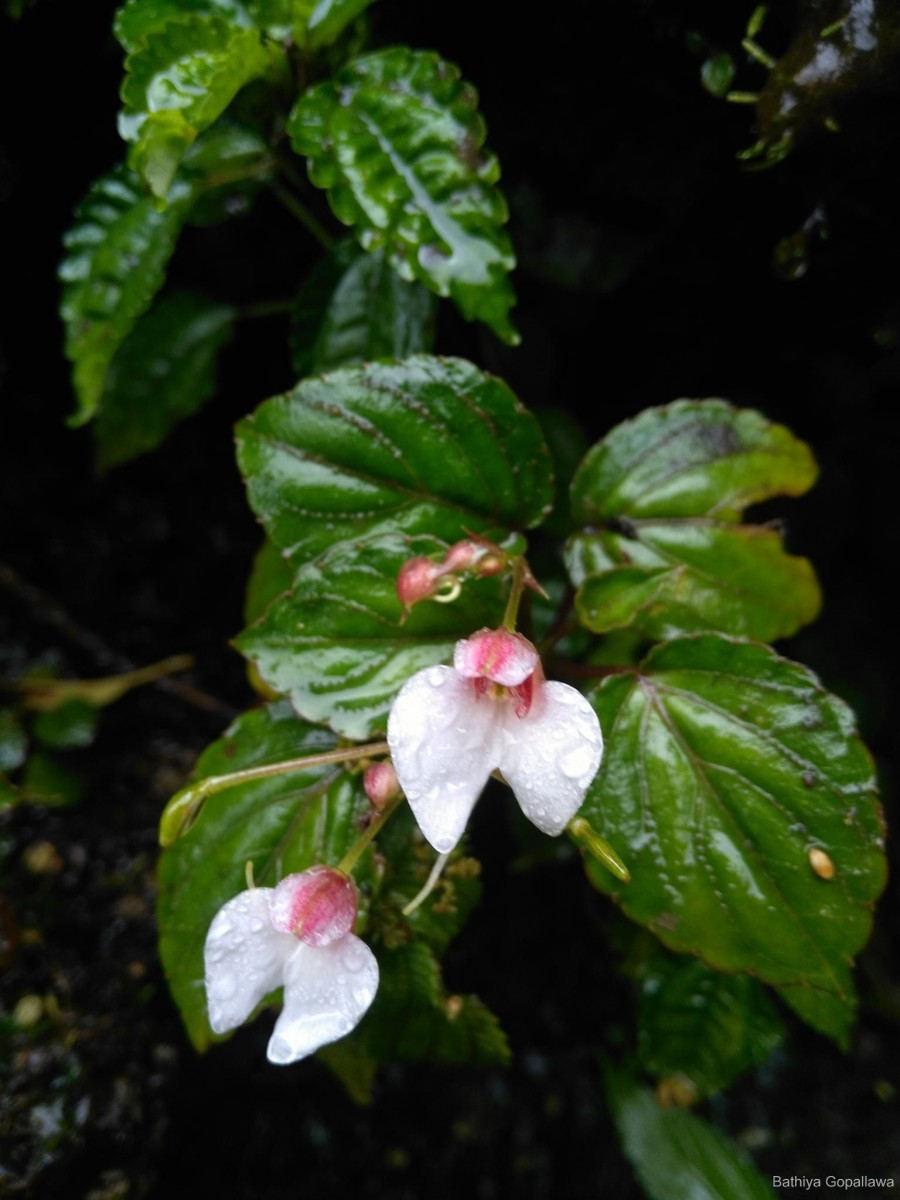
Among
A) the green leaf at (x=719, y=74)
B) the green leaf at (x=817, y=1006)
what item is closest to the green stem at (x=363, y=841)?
the green leaf at (x=817, y=1006)

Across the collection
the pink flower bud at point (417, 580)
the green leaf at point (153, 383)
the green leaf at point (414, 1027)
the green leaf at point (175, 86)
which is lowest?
the green leaf at point (414, 1027)

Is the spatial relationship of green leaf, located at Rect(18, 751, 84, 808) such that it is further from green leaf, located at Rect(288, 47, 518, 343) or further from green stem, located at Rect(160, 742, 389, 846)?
green leaf, located at Rect(288, 47, 518, 343)

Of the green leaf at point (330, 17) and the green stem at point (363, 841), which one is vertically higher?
the green leaf at point (330, 17)

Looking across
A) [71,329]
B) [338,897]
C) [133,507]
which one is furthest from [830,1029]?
[133,507]

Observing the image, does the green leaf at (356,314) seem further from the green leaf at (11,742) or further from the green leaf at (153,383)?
the green leaf at (11,742)

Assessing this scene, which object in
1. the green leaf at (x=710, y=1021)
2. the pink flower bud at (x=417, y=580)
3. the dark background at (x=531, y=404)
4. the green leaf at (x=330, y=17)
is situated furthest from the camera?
the green leaf at (x=710, y=1021)

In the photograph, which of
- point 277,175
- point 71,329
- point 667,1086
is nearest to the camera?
point 71,329

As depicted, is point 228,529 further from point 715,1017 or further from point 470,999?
point 715,1017

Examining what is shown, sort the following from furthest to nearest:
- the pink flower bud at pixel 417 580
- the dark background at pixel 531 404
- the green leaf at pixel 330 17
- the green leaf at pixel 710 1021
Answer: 1. the green leaf at pixel 710 1021
2. the dark background at pixel 531 404
3. the green leaf at pixel 330 17
4. the pink flower bud at pixel 417 580
